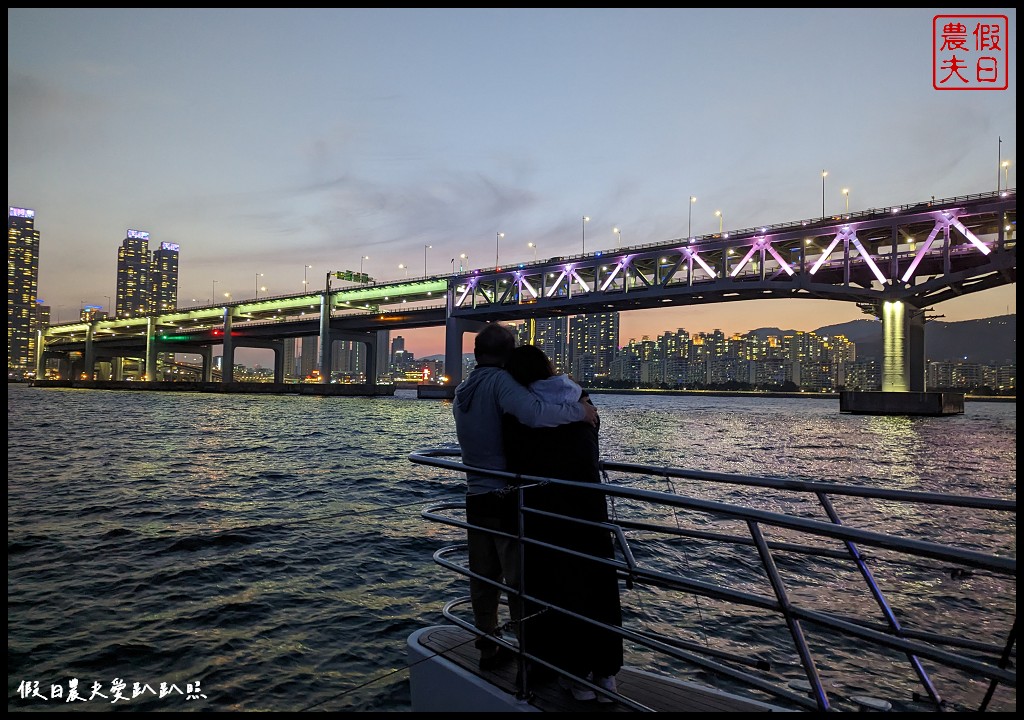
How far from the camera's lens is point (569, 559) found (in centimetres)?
298

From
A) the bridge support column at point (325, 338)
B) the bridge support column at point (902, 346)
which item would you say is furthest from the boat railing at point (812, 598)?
the bridge support column at point (325, 338)

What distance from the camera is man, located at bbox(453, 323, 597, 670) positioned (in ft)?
11.2

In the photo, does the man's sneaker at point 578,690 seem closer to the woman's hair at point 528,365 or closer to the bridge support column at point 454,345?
the woman's hair at point 528,365

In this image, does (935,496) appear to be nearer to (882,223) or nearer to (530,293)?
(882,223)

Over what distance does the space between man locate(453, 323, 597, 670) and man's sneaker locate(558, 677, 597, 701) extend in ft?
1.45

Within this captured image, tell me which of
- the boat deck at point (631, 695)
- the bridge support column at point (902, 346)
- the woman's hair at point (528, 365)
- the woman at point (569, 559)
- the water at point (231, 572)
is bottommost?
the water at point (231, 572)

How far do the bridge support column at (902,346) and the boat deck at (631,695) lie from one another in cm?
6162

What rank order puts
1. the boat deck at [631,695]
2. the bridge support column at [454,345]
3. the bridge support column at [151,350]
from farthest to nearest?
1. the bridge support column at [151,350]
2. the bridge support column at [454,345]
3. the boat deck at [631,695]

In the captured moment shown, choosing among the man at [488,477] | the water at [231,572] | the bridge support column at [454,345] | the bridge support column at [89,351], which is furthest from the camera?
the bridge support column at [89,351]

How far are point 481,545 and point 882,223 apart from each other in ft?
229

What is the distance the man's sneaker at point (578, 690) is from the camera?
2969 mm

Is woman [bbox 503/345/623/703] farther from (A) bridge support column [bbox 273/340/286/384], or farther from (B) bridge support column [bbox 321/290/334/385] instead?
(A) bridge support column [bbox 273/340/286/384]

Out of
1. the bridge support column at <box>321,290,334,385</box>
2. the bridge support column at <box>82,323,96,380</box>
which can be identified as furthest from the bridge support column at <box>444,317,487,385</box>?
the bridge support column at <box>82,323,96,380</box>

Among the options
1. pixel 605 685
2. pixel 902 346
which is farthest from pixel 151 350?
pixel 605 685
